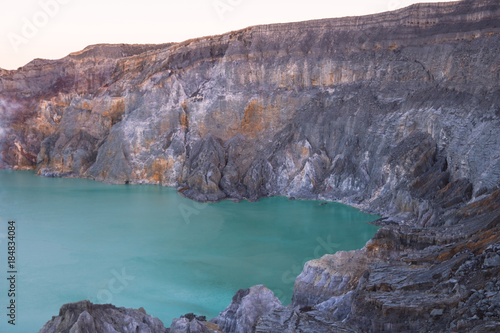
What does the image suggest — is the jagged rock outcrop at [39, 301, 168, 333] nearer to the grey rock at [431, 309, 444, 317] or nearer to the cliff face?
the cliff face

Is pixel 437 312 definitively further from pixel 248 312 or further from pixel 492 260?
pixel 248 312

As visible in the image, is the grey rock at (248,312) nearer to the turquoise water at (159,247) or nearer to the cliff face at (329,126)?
the cliff face at (329,126)

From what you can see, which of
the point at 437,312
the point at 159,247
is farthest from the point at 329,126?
the point at 437,312

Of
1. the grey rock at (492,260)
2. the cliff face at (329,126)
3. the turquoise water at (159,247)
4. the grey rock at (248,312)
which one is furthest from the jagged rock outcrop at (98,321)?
the grey rock at (492,260)

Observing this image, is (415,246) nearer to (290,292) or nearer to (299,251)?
(290,292)

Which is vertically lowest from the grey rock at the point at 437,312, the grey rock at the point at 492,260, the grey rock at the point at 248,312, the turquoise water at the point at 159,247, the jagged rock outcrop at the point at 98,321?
the turquoise water at the point at 159,247

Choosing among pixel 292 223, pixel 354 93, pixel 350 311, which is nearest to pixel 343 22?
pixel 354 93
